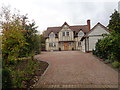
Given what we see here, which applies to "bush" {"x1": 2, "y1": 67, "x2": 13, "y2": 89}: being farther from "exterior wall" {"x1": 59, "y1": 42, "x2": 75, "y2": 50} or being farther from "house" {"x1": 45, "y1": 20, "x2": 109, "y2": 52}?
"exterior wall" {"x1": 59, "y1": 42, "x2": 75, "y2": 50}

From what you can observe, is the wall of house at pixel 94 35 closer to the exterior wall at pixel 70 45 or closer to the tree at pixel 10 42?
the exterior wall at pixel 70 45

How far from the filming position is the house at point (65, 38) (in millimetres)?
30841

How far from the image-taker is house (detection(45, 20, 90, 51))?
3084cm

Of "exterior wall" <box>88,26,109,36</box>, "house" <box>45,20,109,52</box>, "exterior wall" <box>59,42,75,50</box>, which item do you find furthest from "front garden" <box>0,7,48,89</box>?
"exterior wall" <box>59,42,75,50</box>

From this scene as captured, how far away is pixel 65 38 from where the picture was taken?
3091 centimetres

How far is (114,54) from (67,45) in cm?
2463

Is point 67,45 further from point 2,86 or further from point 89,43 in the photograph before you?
point 2,86

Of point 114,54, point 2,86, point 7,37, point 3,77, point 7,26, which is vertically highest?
point 7,26

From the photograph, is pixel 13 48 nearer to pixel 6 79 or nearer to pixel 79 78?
pixel 6 79

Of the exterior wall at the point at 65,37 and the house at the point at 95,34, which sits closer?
the house at the point at 95,34

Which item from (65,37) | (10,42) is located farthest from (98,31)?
(10,42)

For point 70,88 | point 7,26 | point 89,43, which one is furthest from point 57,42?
point 70,88

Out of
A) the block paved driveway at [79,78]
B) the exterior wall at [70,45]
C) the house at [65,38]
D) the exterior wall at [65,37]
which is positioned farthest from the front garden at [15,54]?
the exterior wall at [70,45]

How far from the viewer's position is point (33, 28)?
1167cm
